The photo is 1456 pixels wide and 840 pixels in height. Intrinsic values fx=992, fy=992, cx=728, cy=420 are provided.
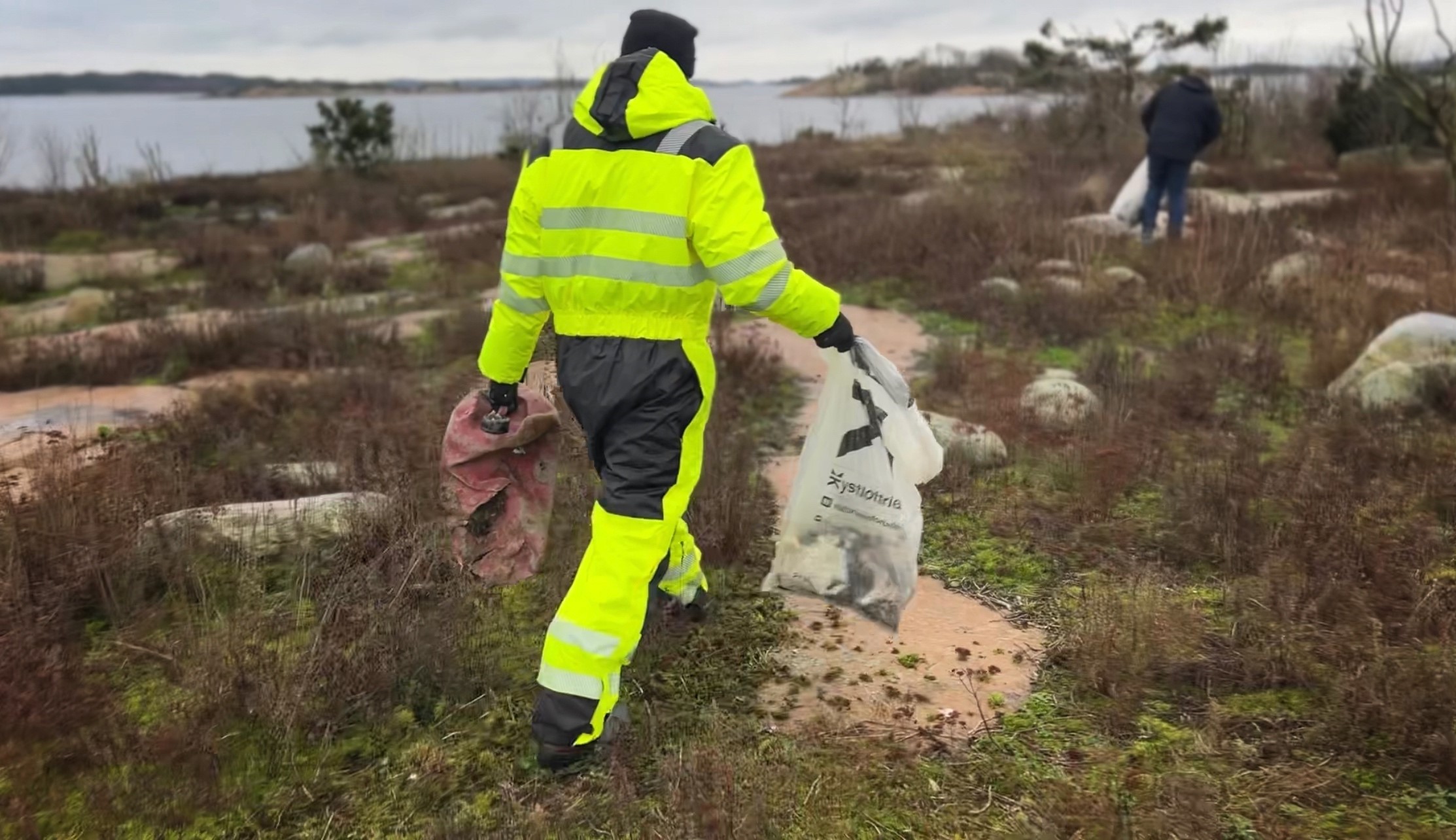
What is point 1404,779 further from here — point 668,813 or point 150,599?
point 150,599

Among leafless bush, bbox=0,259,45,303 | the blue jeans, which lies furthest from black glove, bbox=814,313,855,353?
leafless bush, bbox=0,259,45,303

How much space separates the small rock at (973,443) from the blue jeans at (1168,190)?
18.8 ft

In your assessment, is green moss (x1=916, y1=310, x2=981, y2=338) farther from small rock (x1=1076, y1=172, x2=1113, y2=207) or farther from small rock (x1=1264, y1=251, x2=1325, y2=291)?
small rock (x1=1076, y1=172, x2=1113, y2=207)

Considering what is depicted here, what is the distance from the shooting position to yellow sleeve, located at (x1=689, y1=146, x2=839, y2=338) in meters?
2.45

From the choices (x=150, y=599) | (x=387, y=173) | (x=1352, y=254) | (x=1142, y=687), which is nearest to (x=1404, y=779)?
(x=1142, y=687)

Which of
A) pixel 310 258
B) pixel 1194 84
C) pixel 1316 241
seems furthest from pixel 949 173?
pixel 310 258

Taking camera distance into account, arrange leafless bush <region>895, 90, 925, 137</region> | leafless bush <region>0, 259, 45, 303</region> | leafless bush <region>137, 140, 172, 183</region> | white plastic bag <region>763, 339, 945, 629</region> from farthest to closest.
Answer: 1. leafless bush <region>895, 90, 925, 137</region>
2. leafless bush <region>137, 140, 172, 183</region>
3. leafless bush <region>0, 259, 45, 303</region>
4. white plastic bag <region>763, 339, 945, 629</region>

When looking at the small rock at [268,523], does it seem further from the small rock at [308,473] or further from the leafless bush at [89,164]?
the leafless bush at [89,164]

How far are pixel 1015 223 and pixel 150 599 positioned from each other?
343 inches

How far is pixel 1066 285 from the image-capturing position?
8320 millimetres

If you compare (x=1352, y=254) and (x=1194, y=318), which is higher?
(x=1352, y=254)

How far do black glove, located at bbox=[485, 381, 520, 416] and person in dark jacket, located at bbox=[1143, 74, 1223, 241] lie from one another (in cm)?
830

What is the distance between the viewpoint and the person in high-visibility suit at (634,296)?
8.07ft

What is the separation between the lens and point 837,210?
12.7 metres
